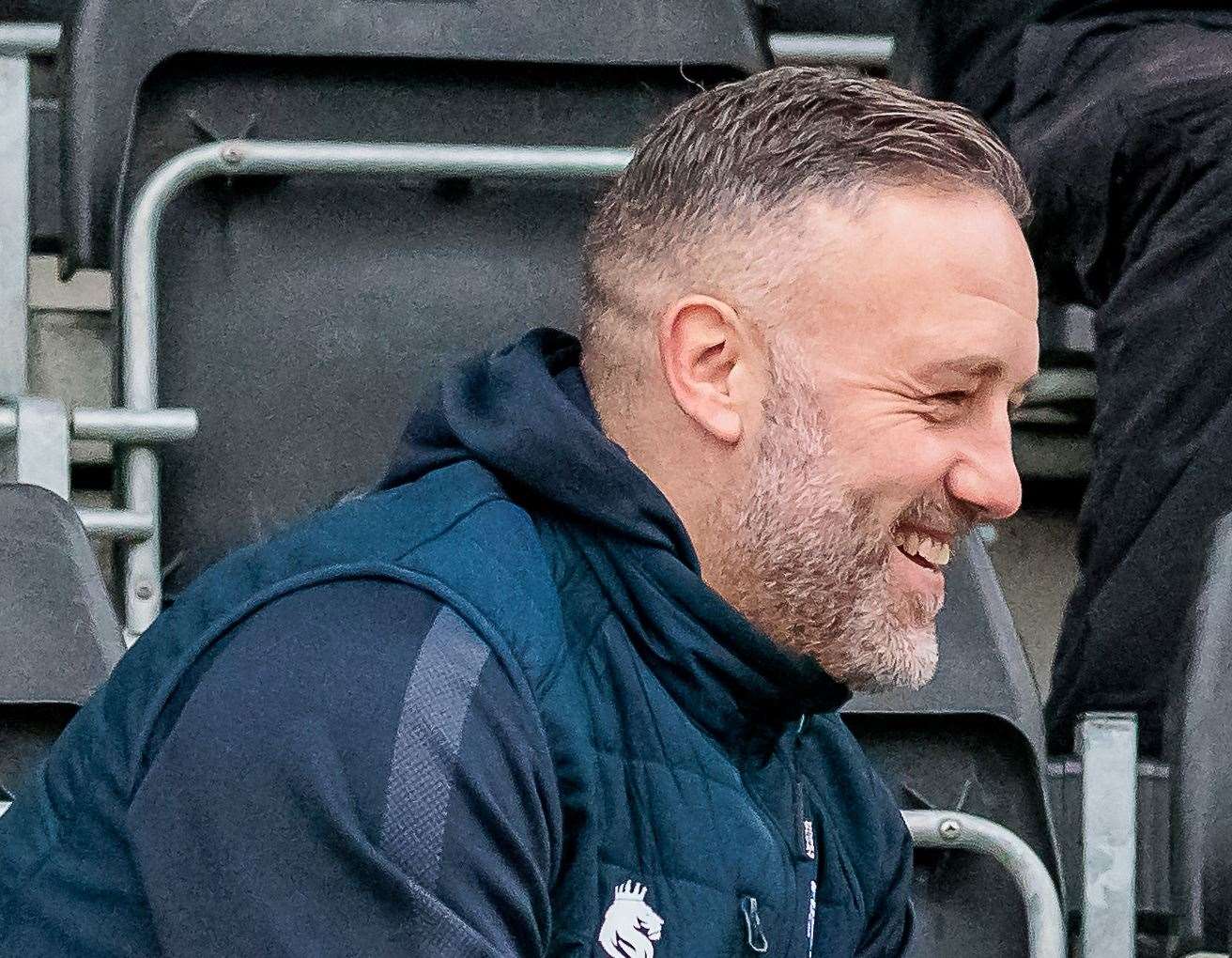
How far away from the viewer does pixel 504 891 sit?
927 mm

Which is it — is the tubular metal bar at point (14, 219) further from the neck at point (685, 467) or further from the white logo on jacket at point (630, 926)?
the white logo on jacket at point (630, 926)

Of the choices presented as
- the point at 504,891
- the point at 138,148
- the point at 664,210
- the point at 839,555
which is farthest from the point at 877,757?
the point at 138,148

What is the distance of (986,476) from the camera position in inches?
45.5

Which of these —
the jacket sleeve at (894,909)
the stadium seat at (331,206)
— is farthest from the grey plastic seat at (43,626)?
the jacket sleeve at (894,909)

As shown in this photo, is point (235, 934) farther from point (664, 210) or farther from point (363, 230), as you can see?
point (363, 230)

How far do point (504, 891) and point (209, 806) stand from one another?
0.13 meters

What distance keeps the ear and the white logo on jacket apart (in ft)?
0.83

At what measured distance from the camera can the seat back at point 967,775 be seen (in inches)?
58.2

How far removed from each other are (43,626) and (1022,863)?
65 centimetres

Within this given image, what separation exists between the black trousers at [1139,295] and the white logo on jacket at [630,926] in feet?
2.09

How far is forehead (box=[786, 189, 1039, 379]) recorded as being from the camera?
1117 mm

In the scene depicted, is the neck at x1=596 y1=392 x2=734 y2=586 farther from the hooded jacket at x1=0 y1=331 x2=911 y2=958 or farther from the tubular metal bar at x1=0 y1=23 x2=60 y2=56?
the tubular metal bar at x1=0 y1=23 x2=60 y2=56

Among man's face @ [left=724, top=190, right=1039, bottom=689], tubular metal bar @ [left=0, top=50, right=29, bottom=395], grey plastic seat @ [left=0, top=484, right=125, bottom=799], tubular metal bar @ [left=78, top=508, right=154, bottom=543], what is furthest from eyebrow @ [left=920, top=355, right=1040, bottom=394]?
tubular metal bar @ [left=0, top=50, right=29, bottom=395]

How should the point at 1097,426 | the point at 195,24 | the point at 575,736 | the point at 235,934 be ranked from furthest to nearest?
1. the point at 1097,426
2. the point at 195,24
3. the point at 575,736
4. the point at 235,934
